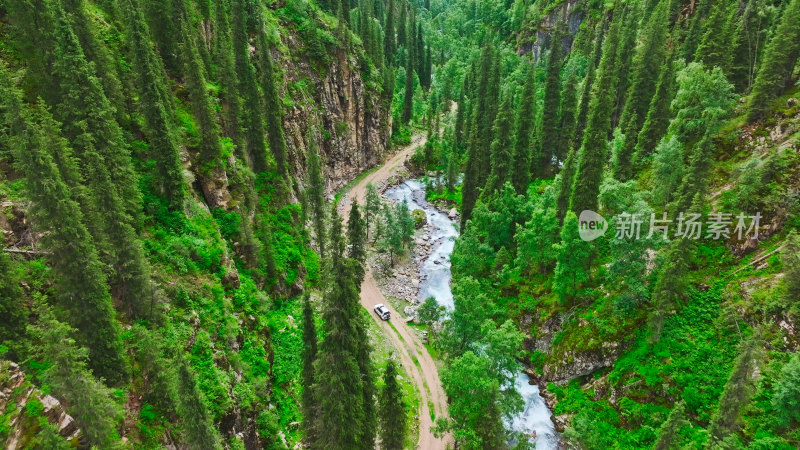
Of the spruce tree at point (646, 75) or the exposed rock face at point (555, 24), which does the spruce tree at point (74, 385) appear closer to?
the spruce tree at point (646, 75)

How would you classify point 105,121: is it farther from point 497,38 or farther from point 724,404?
point 497,38

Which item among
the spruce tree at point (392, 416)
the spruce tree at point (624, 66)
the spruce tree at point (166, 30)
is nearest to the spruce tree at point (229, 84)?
the spruce tree at point (166, 30)

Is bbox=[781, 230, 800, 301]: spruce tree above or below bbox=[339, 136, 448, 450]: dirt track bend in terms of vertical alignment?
above

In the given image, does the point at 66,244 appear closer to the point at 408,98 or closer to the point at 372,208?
the point at 372,208

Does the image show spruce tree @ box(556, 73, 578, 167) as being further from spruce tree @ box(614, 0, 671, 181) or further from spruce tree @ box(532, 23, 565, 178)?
spruce tree @ box(614, 0, 671, 181)

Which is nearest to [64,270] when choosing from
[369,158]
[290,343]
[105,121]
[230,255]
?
[105,121]

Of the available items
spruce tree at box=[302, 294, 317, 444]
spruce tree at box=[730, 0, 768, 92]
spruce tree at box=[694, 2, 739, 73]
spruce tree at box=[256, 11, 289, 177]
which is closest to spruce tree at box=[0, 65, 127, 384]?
spruce tree at box=[302, 294, 317, 444]

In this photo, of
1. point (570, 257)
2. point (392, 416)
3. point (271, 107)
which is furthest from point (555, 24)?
point (392, 416)
